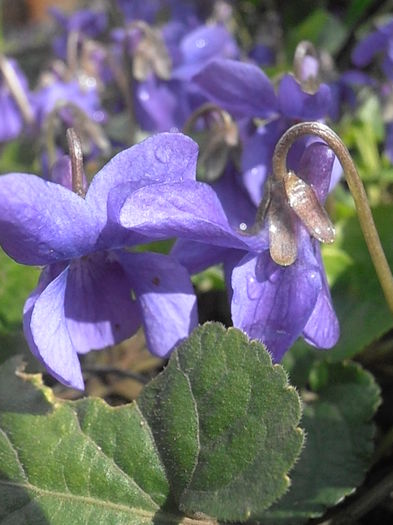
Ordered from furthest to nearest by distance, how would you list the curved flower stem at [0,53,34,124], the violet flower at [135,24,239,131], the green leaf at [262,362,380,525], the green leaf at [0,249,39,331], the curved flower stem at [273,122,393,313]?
the curved flower stem at [0,53,34,124] < the violet flower at [135,24,239,131] < the green leaf at [0,249,39,331] < the green leaf at [262,362,380,525] < the curved flower stem at [273,122,393,313]

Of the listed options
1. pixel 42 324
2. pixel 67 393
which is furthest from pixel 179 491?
pixel 67 393

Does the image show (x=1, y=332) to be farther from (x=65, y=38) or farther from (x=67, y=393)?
(x=65, y=38)

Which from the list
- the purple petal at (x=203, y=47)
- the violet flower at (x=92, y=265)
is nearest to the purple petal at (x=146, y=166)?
the violet flower at (x=92, y=265)

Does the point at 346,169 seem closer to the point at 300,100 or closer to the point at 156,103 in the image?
the point at 300,100

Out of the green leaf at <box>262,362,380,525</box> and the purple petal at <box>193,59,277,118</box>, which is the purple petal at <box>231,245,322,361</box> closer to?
the green leaf at <box>262,362,380,525</box>

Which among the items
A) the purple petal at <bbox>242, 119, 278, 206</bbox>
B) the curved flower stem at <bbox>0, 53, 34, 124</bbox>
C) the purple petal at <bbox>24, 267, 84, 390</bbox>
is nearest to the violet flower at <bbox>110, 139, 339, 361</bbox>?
the purple petal at <bbox>24, 267, 84, 390</bbox>

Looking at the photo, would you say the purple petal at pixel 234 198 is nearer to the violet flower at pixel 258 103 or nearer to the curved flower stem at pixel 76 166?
the violet flower at pixel 258 103
